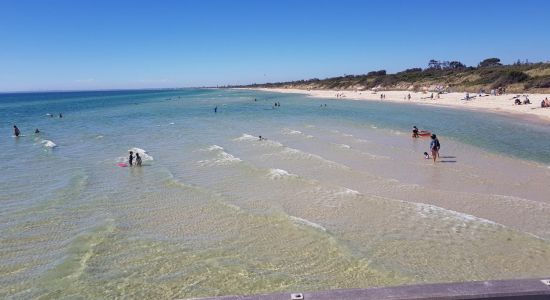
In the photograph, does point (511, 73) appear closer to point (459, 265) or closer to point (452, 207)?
point (452, 207)

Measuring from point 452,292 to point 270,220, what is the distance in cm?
923

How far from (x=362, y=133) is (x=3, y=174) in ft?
77.6

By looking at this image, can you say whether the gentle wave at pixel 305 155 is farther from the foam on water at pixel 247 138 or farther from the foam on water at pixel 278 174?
the foam on water at pixel 247 138

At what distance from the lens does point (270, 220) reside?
12172 mm

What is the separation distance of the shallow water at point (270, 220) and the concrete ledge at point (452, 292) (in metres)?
5.08

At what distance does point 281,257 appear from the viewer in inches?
376

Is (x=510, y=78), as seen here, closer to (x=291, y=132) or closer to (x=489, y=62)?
(x=291, y=132)

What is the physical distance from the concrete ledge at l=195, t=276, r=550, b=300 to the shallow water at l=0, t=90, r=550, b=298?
5077mm

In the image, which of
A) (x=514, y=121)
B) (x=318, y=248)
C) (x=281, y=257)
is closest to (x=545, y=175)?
(x=318, y=248)

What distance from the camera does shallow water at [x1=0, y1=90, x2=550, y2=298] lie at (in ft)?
28.4

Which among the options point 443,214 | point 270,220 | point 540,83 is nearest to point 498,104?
point 540,83

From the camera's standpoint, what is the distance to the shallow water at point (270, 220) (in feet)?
28.4

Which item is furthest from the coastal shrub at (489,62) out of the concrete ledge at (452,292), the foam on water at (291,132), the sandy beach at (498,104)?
the concrete ledge at (452,292)

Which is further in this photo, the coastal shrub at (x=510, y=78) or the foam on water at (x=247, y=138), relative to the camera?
the coastal shrub at (x=510, y=78)
